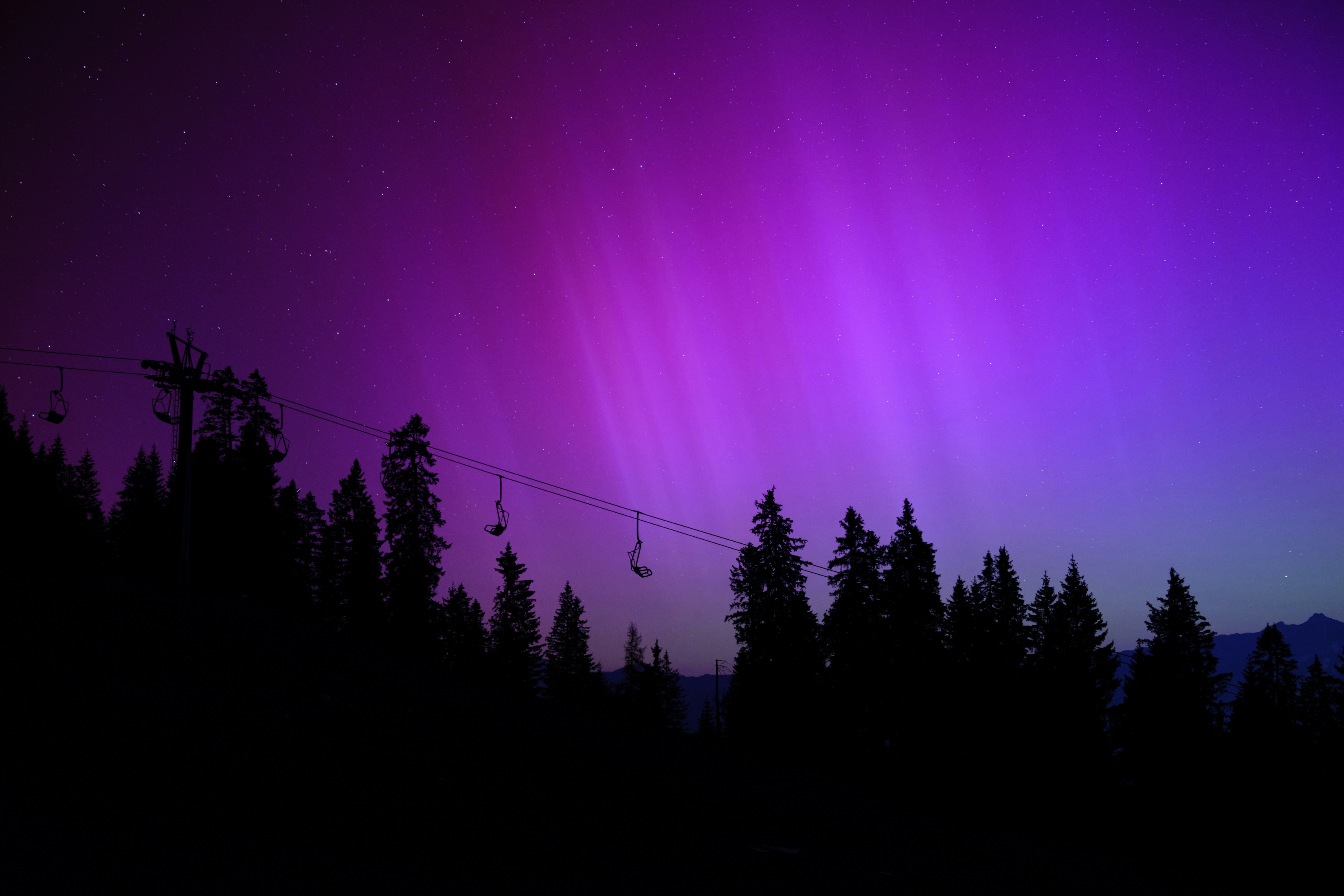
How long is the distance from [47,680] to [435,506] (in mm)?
39668

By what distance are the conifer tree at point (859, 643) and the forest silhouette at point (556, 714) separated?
0.19 m

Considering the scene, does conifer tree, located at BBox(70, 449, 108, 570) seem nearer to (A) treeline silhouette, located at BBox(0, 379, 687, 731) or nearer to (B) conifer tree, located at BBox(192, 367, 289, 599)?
(A) treeline silhouette, located at BBox(0, 379, 687, 731)

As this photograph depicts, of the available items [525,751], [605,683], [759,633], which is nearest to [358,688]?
[525,751]

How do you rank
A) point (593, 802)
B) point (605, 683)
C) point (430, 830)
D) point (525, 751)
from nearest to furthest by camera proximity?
point (430, 830), point (593, 802), point (525, 751), point (605, 683)

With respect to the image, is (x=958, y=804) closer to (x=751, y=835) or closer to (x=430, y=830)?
(x=751, y=835)

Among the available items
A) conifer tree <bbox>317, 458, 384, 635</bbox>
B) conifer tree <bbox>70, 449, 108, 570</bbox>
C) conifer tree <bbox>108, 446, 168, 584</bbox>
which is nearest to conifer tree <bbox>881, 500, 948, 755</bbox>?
conifer tree <bbox>317, 458, 384, 635</bbox>

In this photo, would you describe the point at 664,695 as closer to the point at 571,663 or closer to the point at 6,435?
the point at 571,663

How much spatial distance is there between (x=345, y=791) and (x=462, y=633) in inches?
2542

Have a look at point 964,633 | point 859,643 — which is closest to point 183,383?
point 859,643

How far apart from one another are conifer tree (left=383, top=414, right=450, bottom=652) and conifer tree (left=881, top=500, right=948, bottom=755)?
32.0m

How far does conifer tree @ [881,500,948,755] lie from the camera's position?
1704 inches

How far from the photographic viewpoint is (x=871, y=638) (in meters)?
44.3

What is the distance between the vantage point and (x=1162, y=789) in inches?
1800

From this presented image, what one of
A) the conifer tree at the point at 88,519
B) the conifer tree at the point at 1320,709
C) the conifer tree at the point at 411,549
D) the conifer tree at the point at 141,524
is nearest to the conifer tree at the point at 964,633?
the conifer tree at the point at 1320,709
